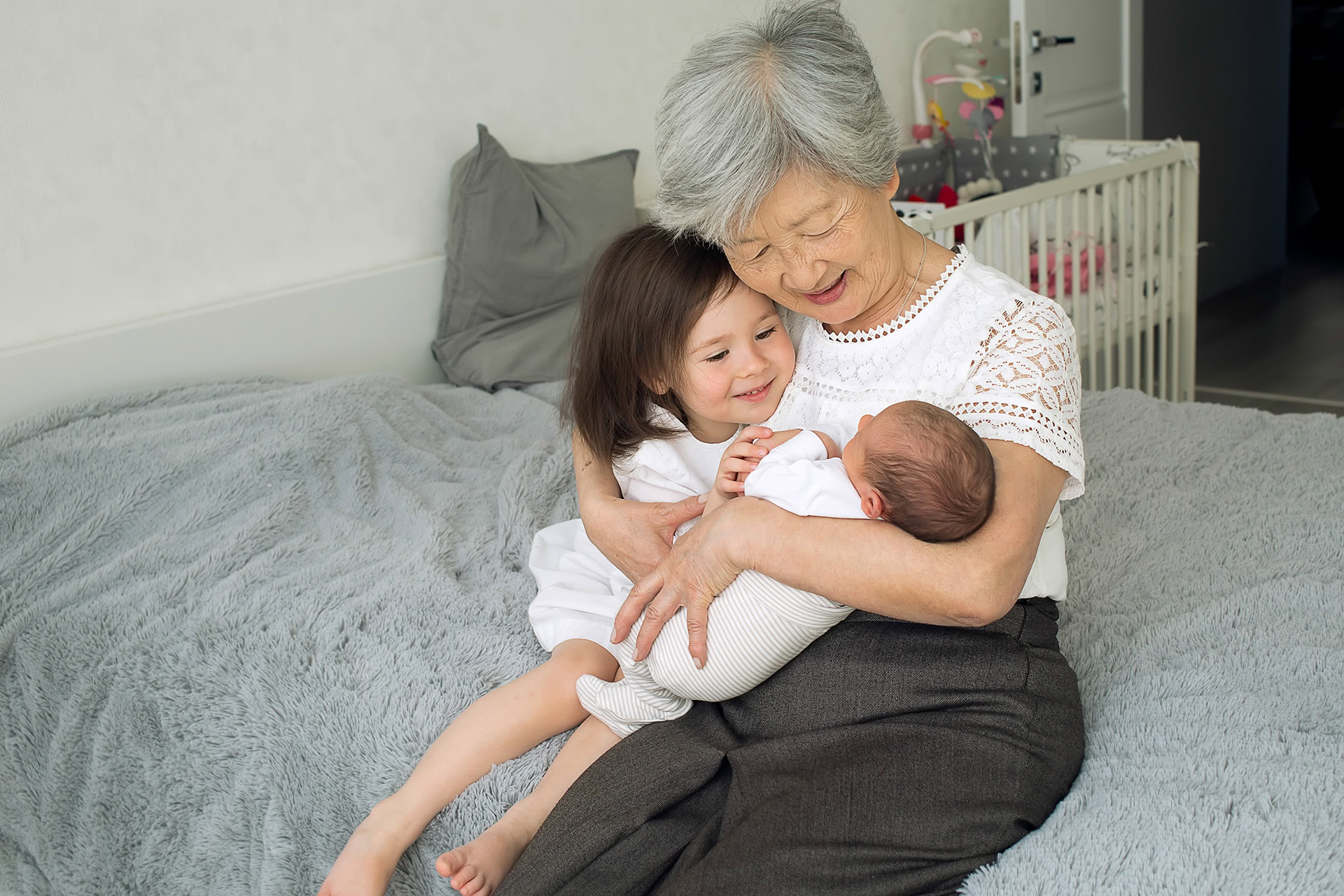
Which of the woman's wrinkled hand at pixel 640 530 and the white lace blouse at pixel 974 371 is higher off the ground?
the white lace blouse at pixel 974 371

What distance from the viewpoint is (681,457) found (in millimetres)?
1527

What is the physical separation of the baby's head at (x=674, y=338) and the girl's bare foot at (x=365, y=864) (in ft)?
1.98

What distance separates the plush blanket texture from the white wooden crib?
714mm

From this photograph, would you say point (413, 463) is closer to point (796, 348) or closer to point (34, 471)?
point (34, 471)

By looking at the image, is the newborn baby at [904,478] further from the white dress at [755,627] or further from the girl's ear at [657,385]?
the girl's ear at [657,385]

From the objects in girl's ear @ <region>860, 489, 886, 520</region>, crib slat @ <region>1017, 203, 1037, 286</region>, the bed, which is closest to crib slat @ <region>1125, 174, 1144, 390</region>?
crib slat @ <region>1017, 203, 1037, 286</region>

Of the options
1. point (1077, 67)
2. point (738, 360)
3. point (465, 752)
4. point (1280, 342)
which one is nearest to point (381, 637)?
point (465, 752)

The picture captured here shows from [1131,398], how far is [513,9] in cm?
177

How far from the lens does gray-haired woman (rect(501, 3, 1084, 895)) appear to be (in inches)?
39.8

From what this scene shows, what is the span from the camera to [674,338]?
4.59 feet

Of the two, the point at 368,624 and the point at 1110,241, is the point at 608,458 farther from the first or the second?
the point at 1110,241

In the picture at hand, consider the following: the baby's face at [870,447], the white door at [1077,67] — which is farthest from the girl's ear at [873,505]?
the white door at [1077,67]

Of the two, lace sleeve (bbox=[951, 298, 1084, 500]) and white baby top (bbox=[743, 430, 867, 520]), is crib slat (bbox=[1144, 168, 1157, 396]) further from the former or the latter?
white baby top (bbox=[743, 430, 867, 520])

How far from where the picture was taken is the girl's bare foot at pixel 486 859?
3.61ft
